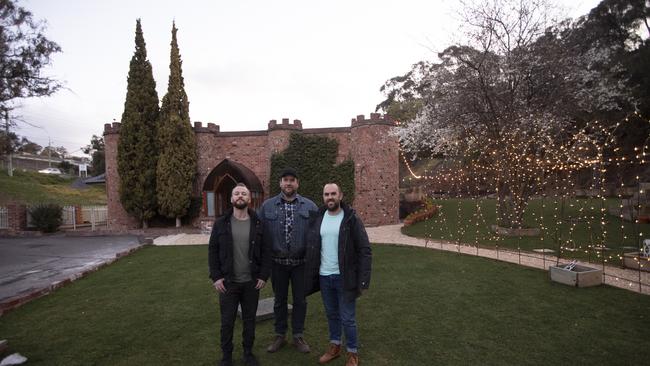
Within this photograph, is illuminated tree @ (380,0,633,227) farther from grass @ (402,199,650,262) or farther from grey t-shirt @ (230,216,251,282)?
grey t-shirt @ (230,216,251,282)

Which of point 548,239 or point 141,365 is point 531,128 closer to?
point 548,239

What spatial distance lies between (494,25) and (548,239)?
7682mm

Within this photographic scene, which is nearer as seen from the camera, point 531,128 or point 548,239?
point 548,239

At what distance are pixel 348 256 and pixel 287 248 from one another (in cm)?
74

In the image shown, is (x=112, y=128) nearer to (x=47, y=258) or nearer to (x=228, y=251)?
(x=47, y=258)

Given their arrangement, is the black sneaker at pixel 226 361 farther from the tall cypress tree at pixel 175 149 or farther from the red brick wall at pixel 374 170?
the tall cypress tree at pixel 175 149

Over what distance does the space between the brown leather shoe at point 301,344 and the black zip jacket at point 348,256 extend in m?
0.62

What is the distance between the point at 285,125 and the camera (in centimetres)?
1666

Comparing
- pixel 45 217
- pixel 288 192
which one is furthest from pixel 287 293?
pixel 45 217

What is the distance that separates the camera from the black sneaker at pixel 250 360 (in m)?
3.48

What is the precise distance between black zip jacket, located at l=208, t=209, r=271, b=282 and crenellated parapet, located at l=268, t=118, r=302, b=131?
1338 cm

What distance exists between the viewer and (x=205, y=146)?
17203 mm

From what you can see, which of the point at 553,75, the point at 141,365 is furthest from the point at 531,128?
the point at 141,365

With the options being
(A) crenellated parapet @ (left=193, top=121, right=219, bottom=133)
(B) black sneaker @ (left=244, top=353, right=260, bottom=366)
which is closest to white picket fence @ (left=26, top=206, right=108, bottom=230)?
(A) crenellated parapet @ (left=193, top=121, right=219, bottom=133)
